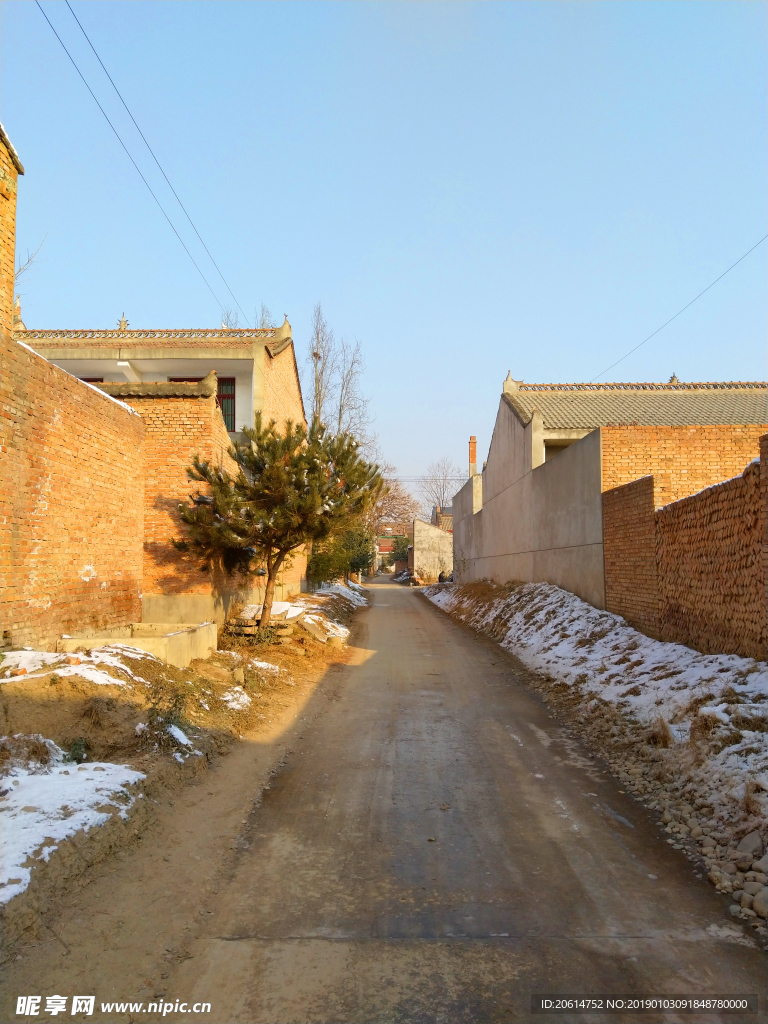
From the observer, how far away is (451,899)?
4.07 meters

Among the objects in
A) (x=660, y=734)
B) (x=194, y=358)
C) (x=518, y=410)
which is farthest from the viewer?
(x=194, y=358)

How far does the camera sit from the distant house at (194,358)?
2102 cm

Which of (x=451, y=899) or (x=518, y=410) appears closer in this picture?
(x=451, y=899)

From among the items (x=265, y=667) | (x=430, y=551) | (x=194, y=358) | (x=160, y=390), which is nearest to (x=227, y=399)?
(x=194, y=358)

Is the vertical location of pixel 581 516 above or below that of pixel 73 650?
above

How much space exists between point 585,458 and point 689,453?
2.01 metres

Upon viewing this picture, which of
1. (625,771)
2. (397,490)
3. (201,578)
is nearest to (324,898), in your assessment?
(625,771)

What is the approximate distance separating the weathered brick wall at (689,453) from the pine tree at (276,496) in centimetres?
493

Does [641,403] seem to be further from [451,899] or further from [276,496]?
[451,899]

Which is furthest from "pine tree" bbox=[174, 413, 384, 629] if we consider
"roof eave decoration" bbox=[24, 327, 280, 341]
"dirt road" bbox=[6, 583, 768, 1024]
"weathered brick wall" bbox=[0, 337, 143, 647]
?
"roof eave decoration" bbox=[24, 327, 280, 341]

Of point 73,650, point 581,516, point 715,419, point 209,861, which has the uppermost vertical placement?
point 715,419

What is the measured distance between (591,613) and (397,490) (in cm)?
5249

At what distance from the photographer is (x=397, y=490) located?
65188 millimetres

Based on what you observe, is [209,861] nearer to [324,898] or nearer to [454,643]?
[324,898]
